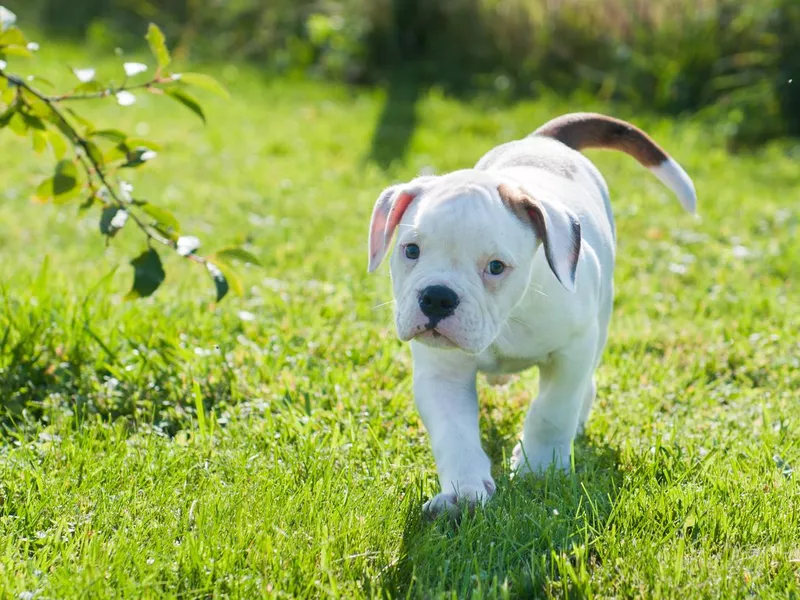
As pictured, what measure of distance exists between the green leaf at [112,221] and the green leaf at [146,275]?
0.18 m

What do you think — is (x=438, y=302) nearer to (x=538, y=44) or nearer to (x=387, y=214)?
(x=387, y=214)

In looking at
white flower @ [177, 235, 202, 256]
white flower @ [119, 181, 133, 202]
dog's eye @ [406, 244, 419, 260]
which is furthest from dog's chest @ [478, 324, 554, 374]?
white flower @ [119, 181, 133, 202]

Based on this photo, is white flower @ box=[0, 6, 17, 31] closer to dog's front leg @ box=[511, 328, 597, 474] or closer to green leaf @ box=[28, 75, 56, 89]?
green leaf @ box=[28, 75, 56, 89]

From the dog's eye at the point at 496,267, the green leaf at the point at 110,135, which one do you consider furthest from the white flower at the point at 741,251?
the green leaf at the point at 110,135

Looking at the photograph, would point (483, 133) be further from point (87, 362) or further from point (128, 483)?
point (128, 483)

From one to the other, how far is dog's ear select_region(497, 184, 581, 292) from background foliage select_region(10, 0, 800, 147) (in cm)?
663

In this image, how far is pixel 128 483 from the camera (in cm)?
314

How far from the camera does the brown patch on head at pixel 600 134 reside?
4.09 meters

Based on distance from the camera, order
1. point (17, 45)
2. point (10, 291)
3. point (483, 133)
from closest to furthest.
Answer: point (17, 45)
point (10, 291)
point (483, 133)

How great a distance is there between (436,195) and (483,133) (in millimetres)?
6365

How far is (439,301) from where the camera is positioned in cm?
285

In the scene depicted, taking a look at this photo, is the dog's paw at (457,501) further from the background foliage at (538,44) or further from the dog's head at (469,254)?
the background foliage at (538,44)

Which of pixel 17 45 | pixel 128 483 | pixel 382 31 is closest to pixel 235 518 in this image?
pixel 128 483

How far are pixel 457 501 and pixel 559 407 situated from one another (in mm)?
555
